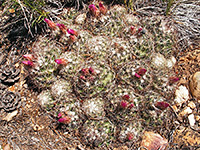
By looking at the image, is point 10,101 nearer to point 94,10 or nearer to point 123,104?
point 123,104

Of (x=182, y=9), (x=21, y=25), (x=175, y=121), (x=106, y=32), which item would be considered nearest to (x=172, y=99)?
(x=175, y=121)

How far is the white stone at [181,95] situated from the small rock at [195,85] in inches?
5.2

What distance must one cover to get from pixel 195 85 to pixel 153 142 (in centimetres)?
146

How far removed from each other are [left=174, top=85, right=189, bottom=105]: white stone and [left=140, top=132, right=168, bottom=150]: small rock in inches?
34.1

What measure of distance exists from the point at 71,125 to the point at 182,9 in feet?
12.4

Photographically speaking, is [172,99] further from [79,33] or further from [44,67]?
[44,67]

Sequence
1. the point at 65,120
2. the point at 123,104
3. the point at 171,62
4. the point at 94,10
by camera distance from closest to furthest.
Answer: the point at 123,104 < the point at 65,120 < the point at 94,10 < the point at 171,62

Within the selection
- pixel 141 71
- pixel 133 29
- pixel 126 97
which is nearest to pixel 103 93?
pixel 126 97

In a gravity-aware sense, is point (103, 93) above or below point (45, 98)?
above

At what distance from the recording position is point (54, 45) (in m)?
3.62

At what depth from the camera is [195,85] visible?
359 cm

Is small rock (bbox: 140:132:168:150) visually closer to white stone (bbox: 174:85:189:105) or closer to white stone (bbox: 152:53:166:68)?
white stone (bbox: 174:85:189:105)

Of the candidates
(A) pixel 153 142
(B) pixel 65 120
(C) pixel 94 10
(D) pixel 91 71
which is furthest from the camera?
(C) pixel 94 10

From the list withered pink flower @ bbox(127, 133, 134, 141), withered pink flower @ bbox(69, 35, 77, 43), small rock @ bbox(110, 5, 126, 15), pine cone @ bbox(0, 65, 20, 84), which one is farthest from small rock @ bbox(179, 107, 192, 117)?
pine cone @ bbox(0, 65, 20, 84)
